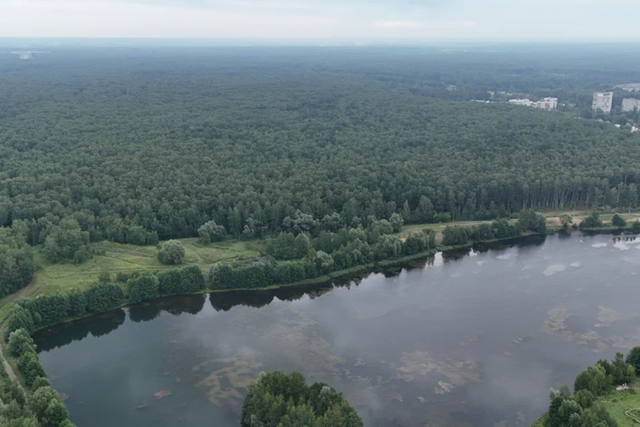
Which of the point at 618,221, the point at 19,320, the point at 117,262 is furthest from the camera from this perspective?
the point at 618,221

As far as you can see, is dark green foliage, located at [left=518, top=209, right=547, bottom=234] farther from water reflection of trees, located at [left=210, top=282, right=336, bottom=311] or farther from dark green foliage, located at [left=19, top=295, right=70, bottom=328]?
dark green foliage, located at [left=19, top=295, right=70, bottom=328]

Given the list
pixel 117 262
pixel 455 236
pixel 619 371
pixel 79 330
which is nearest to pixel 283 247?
pixel 117 262

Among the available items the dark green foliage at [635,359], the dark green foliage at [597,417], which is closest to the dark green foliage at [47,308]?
the dark green foliage at [597,417]

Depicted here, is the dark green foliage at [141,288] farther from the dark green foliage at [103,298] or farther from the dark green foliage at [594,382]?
the dark green foliage at [594,382]

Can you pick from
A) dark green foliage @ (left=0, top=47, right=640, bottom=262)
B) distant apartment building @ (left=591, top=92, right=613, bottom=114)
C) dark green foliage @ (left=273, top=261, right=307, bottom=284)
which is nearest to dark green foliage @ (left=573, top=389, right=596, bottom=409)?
dark green foliage @ (left=273, top=261, right=307, bottom=284)

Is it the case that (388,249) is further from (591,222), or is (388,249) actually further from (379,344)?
(591,222)

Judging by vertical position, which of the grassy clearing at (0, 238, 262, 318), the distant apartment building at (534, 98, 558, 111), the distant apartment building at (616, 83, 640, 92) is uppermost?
the distant apartment building at (616, 83, 640, 92)
